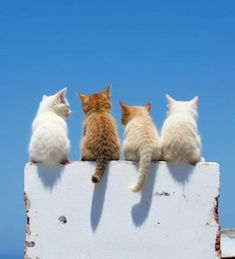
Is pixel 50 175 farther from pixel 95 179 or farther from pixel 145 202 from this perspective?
pixel 145 202

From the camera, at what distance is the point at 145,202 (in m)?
7.56

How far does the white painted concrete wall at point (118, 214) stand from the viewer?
752cm

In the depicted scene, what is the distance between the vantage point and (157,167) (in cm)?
757

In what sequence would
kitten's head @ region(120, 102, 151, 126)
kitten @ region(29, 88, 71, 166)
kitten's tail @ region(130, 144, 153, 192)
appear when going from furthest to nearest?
kitten's head @ region(120, 102, 151, 126)
kitten @ region(29, 88, 71, 166)
kitten's tail @ region(130, 144, 153, 192)

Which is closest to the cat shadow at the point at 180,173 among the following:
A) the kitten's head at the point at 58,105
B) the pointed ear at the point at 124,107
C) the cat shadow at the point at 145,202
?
the cat shadow at the point at 145,202

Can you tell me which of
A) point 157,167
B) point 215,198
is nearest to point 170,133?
point 157,167

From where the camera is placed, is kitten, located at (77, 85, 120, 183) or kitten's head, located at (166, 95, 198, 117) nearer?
kitten, located at (77, 85, 120, 183)

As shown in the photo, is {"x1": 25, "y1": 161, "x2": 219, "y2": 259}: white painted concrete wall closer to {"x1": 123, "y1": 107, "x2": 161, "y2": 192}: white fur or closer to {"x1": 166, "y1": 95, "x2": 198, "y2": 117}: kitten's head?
{"x1": 123, "y1": 107, "x2": 161, "y2": 192}: white fur

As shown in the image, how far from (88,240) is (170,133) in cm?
145

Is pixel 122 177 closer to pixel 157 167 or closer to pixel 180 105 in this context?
pixel 157 167

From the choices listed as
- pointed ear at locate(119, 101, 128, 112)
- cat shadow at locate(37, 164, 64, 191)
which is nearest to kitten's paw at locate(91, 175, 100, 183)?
cat shadow at locate(37, 164, 64, 191)

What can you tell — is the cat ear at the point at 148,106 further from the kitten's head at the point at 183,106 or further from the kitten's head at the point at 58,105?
the kitten's head at the point at 58,105

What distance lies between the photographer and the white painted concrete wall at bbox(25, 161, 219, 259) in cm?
752

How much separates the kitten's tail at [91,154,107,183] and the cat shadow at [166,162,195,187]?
2.29 ft
